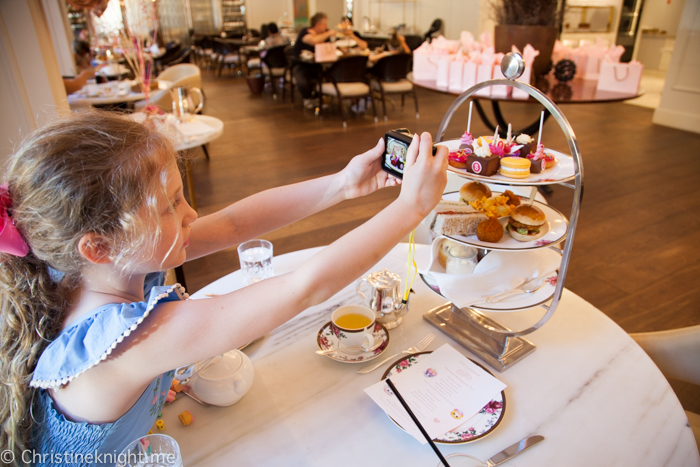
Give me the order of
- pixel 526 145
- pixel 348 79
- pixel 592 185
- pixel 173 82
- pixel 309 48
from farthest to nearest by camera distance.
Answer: pixel 309 48
pixel 348 79
pixel 173 82
pixel 592 185
pixel 526 145

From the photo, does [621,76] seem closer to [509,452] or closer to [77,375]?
[509,452]

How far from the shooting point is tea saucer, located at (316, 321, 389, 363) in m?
1.01

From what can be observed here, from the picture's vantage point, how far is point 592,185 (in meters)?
3.98

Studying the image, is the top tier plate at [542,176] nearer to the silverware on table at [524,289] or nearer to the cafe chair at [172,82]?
the silverware on table at [524,289]

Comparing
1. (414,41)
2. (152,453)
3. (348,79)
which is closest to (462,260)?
(152,453)

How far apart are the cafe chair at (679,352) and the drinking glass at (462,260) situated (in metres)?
0.52

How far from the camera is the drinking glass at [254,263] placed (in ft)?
4.12

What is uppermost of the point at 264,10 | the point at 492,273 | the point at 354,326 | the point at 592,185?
the point at 264,10

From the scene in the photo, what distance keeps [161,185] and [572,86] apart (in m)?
3.47

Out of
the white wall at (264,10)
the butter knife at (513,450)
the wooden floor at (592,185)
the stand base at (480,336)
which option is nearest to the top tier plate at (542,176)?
the stand base at (480,336)

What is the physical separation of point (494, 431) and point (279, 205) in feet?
2.24

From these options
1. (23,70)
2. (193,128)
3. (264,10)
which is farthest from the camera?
(264,10)

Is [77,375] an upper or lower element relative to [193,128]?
upper

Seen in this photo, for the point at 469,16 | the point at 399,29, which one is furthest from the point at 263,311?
the point at 399,29
